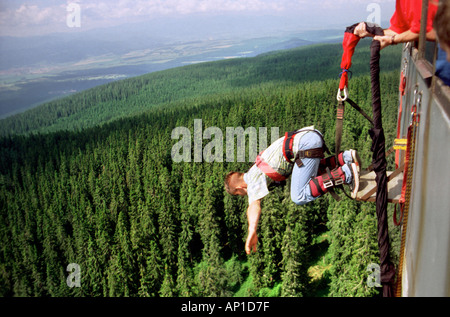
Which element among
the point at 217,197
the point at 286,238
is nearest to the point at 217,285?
the point at 286,238

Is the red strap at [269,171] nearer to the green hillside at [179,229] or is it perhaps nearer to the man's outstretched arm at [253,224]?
the man's outstretched arm at [253,224]

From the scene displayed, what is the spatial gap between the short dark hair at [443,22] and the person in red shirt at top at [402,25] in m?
2.67

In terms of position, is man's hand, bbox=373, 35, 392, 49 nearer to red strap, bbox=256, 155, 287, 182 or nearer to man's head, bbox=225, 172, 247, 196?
red strap, bbox=256, 155, 287, 182

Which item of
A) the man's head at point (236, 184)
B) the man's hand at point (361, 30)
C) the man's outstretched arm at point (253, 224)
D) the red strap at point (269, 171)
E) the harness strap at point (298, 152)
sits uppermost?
the man's hand at point (361, 30)

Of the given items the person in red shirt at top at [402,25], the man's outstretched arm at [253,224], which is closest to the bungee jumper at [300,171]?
the man's outstretched arm at [253,224]

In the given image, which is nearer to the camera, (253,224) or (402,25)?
(402,25)

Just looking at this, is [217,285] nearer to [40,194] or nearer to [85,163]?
[40,194]

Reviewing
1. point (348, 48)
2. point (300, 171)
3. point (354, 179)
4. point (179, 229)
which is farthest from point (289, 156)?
point (179, 229)

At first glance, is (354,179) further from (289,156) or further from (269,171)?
(269,171)

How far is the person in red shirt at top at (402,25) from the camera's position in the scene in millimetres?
6004

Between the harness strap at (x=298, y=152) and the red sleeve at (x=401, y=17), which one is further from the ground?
the red sleeve at (x=401, y=17)

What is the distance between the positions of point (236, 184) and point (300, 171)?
1.64 metres

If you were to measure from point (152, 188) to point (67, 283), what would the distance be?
19.4 m

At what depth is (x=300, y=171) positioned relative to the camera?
8156mm
